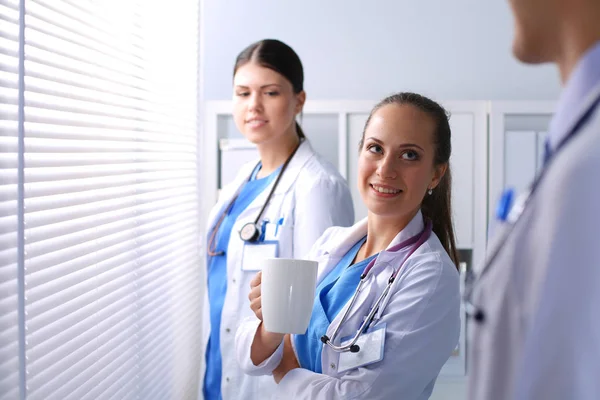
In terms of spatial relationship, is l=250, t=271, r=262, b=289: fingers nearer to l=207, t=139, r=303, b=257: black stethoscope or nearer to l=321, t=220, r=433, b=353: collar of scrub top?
l=321, t=220, r=433, b=353: collar of scrub top

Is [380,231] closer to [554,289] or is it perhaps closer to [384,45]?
[554,289]

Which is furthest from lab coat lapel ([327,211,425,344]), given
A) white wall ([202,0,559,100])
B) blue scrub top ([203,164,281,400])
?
white wall ([202,0,559,100])

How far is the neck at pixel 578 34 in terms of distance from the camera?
0.62 m

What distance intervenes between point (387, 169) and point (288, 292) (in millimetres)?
351

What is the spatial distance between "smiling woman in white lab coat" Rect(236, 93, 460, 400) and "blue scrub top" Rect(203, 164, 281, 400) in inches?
23.2

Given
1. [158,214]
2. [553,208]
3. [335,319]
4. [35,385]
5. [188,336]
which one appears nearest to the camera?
[553,208]

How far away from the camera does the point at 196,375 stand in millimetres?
2572

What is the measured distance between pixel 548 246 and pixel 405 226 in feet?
2.74

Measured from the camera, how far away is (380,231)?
4.79ft

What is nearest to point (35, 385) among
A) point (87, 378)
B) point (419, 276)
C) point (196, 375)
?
point (87, 378)

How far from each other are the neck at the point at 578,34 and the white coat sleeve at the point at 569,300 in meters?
0.14

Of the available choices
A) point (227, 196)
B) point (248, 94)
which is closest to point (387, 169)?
point (248, 94)

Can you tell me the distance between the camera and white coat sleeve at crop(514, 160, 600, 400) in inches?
22.1

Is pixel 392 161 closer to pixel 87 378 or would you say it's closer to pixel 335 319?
pixel 335 319
